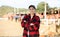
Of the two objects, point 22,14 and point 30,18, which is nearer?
point 30,18

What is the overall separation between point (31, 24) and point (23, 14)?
27cm

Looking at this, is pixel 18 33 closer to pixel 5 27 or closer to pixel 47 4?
pixel 5 27

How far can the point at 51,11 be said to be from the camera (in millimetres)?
2582

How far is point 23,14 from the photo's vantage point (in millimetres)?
2525

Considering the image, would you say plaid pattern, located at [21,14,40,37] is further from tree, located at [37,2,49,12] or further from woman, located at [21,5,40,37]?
tree, located at [37,2,49,12]

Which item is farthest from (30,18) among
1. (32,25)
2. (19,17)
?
(19,17)

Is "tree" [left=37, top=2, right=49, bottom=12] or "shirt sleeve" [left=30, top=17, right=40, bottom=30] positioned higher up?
"tree" [left=37, top=2, right=49, bottom=12]

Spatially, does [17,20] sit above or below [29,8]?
below

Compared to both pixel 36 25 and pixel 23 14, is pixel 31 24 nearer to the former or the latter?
pixel 36 25

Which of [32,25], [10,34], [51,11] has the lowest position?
[10,34]

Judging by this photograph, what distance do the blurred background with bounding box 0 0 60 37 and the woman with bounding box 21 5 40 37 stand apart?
151 mm

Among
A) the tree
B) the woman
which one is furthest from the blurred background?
the woman

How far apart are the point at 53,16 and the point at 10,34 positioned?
0.73 metres

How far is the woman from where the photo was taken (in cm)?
230
